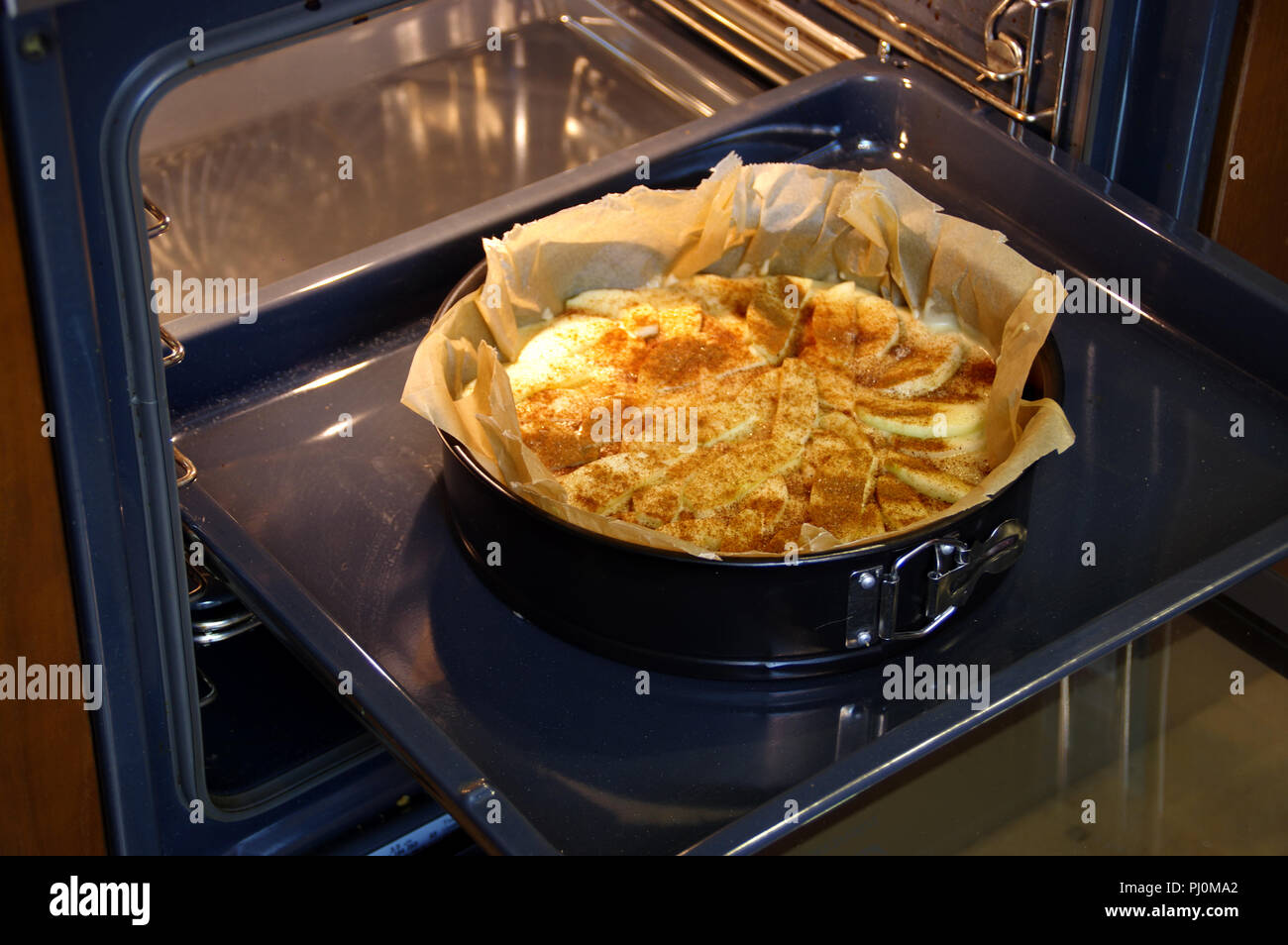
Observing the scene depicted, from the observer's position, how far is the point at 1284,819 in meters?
1.43

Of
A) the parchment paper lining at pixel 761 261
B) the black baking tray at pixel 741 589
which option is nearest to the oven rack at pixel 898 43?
the parchment paper lining at pixel 761 261

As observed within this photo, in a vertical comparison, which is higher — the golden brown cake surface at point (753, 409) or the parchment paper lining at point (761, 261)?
the parchment paper lining at point (761, 261)

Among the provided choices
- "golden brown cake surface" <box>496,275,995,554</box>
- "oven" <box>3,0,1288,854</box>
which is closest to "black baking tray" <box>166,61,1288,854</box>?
"oven" <box>3,0,1288,854</box>

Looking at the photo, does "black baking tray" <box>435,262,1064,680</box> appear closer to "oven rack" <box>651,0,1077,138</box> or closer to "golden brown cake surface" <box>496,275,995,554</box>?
"golden brown cake surface" <box>496,275,995,554</box>

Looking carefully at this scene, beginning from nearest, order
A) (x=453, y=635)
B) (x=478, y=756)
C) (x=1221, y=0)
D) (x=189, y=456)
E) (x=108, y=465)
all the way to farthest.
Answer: (x=108, y=465) < (x=478, y=756) < (x=453, y=635) < (x=189, y=456) < (x=1221, y=0)

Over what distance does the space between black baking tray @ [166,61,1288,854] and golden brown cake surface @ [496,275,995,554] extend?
13 cm

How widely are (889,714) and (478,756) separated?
1.21 feet

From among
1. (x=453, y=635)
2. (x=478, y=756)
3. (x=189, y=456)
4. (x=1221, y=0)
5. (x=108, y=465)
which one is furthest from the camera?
(x=1221, y=0)

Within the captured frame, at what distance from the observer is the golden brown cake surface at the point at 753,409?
4.58ft

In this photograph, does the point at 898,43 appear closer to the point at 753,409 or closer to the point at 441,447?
the point at 753,409

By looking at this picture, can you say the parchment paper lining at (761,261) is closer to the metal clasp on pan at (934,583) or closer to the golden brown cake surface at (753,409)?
the golden brown cake surface at (753,409)

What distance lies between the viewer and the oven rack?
1.75m
